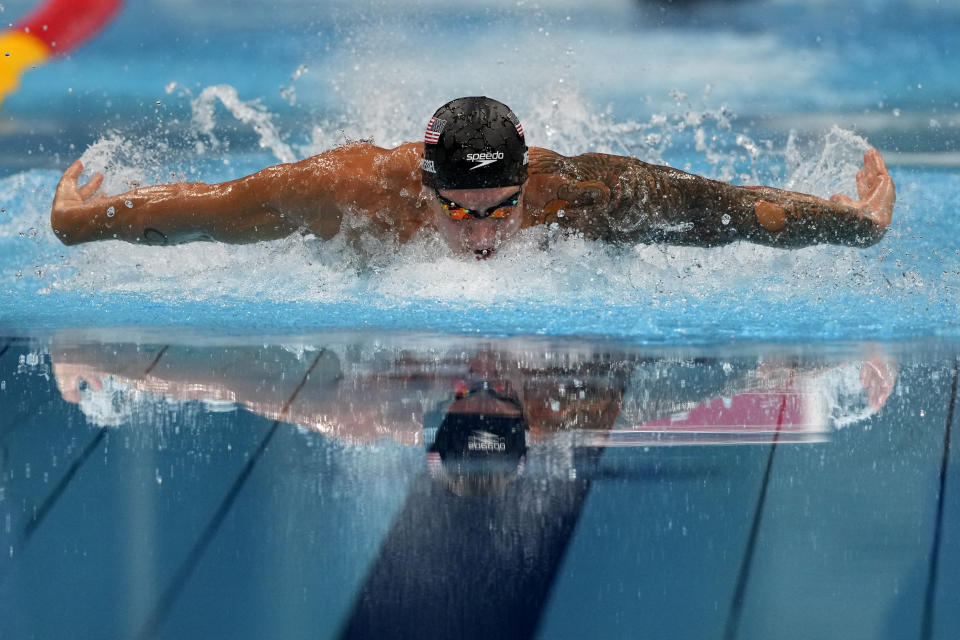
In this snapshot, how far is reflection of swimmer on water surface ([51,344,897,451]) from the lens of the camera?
7.60 ft

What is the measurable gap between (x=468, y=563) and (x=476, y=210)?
5.14 ft

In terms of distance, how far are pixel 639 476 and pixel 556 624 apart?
1.65 ft

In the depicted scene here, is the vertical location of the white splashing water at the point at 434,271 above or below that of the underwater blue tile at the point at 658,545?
below

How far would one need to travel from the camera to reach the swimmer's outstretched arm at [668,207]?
3.35 m

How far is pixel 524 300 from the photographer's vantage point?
3510 millimetres

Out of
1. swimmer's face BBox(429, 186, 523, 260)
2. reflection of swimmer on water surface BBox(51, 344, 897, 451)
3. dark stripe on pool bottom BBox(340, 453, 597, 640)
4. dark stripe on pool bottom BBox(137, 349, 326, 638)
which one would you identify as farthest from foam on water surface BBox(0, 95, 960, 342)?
dark stripe on pool bottom BBox(340, 453, 597, 640)

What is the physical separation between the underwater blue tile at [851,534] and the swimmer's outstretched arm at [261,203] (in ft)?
5.50

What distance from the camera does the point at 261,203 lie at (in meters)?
3.36

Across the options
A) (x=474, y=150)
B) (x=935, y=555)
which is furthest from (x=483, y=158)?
(x=935, y=555)

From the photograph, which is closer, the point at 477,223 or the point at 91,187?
the point at 477,223

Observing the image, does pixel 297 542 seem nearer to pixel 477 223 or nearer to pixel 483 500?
pixel 483 500

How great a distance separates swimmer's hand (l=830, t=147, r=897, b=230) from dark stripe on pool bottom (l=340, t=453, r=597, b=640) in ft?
7.18

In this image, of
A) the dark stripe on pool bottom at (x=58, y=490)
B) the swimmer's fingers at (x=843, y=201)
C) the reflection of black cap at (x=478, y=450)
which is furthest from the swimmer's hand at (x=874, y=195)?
the dark stripe on pool bottom at (x=58, y=490)

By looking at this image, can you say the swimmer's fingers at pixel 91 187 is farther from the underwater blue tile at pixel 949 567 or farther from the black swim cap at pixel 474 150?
the underwater blue tile at pixel 949 567
